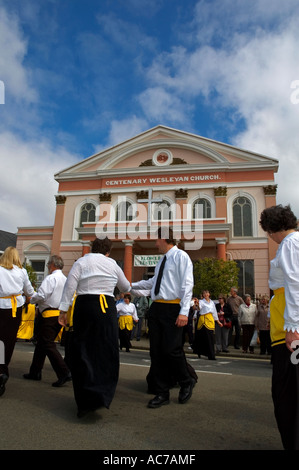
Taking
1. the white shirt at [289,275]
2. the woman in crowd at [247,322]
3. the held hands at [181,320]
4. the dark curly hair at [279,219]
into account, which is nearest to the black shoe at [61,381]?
the held hands at [181,320]

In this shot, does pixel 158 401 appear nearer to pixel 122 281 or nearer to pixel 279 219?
pixel 122 281

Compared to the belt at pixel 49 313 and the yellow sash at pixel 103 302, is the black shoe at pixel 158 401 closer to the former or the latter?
the yellow sash at pixel 103 302

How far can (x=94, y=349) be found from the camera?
146 inches

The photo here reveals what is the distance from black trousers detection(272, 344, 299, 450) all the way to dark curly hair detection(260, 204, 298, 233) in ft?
3.12

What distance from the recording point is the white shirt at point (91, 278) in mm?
3900

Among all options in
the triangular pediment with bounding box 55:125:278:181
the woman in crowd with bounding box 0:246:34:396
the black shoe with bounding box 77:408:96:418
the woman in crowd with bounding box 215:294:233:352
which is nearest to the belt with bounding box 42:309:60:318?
the woman in crowd with bounding box 0:246:34:396

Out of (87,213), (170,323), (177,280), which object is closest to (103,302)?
(170,323)

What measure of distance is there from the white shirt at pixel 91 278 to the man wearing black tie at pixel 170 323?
26.2 inches

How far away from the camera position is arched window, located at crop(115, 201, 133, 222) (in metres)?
26.5

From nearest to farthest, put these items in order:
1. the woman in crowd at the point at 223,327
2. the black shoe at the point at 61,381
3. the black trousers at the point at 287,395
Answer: the black trousers at the point at 287,395 → the black shoe at the point at 61,381 → the woman in crowd at the point at 223,327

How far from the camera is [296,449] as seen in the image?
236 cm

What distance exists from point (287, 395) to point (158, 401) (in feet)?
5.73

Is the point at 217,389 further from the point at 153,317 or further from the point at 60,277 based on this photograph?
the point at 60,277
